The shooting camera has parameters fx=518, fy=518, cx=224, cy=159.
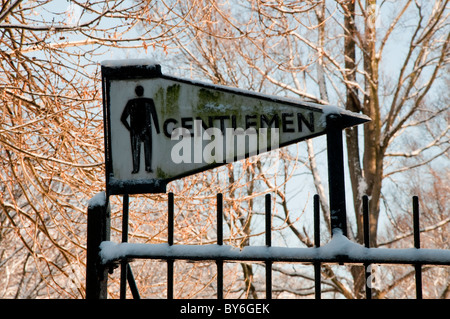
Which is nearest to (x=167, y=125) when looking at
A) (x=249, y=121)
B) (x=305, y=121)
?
(x=249, y=121)

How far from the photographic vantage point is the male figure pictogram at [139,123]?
2.38 m

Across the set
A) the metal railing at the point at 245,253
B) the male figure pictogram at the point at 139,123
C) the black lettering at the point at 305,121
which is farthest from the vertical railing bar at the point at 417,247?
the male figure pictogram at the point at 139,123

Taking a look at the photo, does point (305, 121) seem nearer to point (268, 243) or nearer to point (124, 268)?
point (268, 243)

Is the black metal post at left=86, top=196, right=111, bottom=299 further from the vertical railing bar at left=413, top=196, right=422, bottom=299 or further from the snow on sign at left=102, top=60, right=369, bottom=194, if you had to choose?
the vertical railing bar at left=413, top=196, right=422, bottom=299

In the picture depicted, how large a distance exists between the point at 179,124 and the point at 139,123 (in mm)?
188

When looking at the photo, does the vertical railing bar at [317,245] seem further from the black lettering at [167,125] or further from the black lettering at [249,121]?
the black lettering at [167,125]

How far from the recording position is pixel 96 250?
7.66ft

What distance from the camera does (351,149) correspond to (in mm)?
13797

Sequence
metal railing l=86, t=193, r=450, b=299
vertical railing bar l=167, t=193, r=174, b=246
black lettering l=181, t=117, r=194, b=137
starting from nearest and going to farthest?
metal railing l=86, t=193, r=450, b=299
vertical railing bar l=167, t=193, r=174, b=246
black lettering l=181, t=117, r=194, b=137

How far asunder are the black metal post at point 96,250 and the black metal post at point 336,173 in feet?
3.35

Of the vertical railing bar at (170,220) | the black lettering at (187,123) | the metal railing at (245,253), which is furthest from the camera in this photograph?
the black lettering at (187,123)

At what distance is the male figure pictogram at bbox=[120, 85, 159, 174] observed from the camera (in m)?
2.38

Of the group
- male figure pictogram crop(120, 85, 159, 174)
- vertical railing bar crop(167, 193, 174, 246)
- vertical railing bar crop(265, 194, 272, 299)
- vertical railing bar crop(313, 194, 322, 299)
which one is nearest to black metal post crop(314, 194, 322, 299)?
vertical railing bar crop(313, 194, 322, 299)
